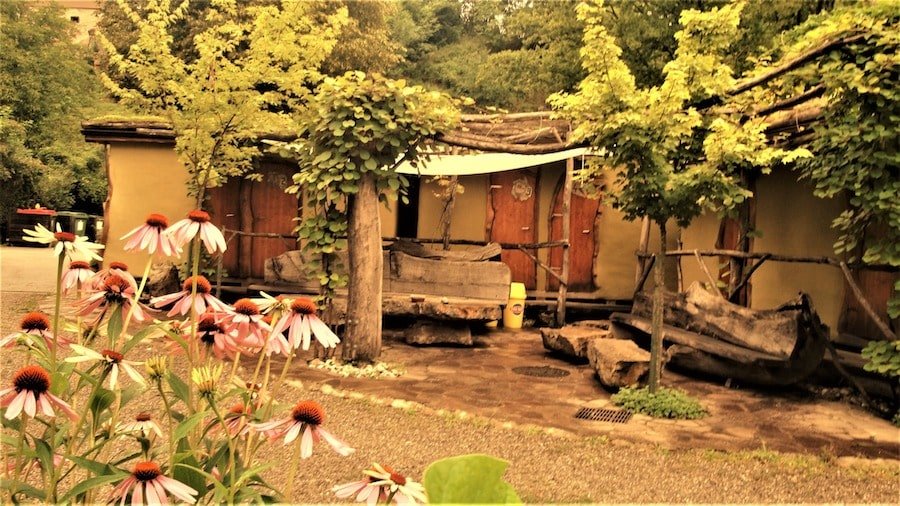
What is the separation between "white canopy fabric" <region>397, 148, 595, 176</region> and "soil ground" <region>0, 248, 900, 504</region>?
3.87m

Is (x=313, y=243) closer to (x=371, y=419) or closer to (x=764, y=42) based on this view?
(x=371, y=419)

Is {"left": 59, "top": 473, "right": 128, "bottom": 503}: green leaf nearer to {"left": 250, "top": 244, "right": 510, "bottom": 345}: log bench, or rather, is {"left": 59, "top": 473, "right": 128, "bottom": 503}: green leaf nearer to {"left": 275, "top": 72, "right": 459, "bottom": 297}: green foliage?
{"left": 275, "top": 72, "right": 459, "bottom": 297}: green foliage

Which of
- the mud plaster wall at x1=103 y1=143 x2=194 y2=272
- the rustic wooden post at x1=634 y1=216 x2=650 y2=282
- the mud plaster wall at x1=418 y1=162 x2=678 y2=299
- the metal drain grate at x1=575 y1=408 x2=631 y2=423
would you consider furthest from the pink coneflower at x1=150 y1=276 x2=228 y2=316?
the mud plaster wall at x1=103 y1=143 x2=194 y2=272

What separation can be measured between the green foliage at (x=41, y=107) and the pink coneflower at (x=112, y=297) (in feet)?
52.1

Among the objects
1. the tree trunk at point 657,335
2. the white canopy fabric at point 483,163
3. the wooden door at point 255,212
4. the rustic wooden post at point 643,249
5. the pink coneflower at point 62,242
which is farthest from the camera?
the wooden door at point 255,212

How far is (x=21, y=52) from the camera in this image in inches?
655

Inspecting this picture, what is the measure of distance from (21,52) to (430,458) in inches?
687

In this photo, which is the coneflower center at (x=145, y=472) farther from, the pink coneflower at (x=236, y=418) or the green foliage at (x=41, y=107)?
the green foliage at (x=41, y=107)

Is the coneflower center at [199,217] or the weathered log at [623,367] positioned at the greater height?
the coneflower center at [199,217]

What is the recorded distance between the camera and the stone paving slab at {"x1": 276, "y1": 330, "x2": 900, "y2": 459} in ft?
16.1

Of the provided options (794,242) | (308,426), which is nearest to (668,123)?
(794,242)

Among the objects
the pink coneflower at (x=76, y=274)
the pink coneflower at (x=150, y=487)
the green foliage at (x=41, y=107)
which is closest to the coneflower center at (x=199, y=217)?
the pink coneflower at (x=76, y=274)

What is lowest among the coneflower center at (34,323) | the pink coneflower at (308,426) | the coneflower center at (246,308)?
the pink coneflower at (308,426)

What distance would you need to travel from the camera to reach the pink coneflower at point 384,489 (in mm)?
1158
